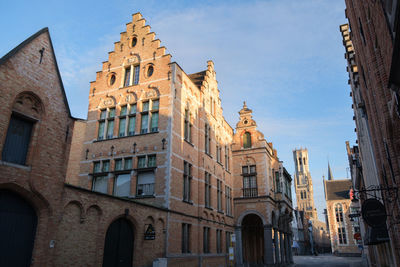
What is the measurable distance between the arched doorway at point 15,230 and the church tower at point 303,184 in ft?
369

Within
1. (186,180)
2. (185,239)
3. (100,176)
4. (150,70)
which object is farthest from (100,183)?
(150,70)

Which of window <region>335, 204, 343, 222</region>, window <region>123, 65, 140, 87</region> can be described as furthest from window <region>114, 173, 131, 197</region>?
window <region>335, 204, 343, 222</region>

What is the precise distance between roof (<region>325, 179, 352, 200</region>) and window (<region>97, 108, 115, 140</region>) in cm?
6879

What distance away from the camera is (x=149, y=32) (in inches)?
888

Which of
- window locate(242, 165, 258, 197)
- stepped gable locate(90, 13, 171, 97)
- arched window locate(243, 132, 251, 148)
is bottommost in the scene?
window locate(242, 165, 258, 197)

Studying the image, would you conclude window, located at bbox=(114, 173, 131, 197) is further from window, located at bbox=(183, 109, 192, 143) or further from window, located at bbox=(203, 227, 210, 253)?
window, located at bbox=(203, 227, 210, 253)

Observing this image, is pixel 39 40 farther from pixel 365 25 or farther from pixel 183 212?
pixel 183 212

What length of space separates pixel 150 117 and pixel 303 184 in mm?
107908

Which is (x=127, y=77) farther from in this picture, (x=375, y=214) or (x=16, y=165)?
(x=375, y=214)

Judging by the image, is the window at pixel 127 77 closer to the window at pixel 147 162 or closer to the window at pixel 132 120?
the window at pixel 132 120

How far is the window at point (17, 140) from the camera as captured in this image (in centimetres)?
938

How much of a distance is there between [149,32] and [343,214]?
69.1 metres

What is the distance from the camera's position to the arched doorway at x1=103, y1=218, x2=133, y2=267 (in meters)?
12.9

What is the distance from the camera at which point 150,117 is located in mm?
20375
